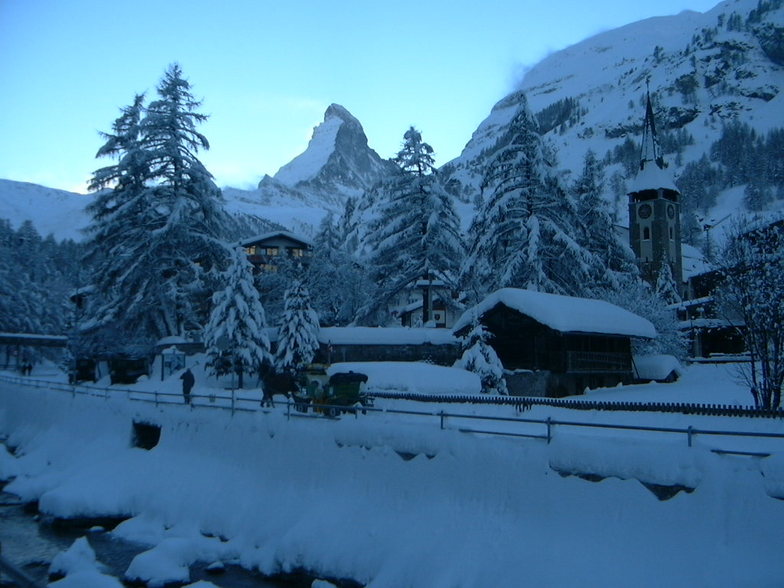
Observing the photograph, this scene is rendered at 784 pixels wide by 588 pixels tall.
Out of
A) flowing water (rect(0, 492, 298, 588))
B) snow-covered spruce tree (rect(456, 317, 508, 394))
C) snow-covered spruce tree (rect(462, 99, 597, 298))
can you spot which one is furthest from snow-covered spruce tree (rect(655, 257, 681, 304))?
flowing water (rect(0, 492, 298, 588))

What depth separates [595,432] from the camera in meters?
16.7

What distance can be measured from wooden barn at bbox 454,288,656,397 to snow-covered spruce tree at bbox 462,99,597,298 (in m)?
3.95

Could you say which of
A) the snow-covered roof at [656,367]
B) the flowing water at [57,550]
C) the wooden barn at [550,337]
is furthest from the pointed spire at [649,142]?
the flowing water at [57,550]

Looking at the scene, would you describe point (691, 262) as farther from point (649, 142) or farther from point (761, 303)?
point (761, 303)

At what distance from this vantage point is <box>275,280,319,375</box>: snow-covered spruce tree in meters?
36.8

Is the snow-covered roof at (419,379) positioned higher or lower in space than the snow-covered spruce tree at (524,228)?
lower

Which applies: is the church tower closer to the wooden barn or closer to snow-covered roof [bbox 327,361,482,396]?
the wooden barn

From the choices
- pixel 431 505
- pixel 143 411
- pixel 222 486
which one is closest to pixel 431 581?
pixel 431 505

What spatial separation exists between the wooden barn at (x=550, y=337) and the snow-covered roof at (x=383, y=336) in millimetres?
5356

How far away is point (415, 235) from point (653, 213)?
63.0 meters

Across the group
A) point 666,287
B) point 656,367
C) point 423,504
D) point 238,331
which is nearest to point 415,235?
point 238,331

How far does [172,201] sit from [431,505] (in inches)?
1402

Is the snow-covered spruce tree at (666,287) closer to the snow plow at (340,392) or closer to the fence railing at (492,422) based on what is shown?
the fence railing at (492,422)

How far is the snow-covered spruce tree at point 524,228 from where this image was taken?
3772cm
